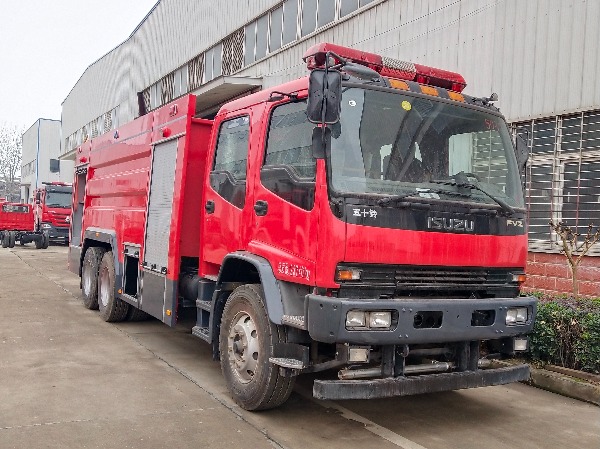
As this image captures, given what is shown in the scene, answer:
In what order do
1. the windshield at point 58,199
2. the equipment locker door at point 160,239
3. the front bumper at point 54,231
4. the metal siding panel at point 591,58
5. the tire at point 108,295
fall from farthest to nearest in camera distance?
1. the windshield at point 58,199
2. the front bumper at point 54,231
3. the tire at point 108,295
4. the metal siding panel at point 591,58
5. the equipment locker door at point 160,239

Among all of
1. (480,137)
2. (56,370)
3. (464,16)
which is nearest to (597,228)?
(480,137)

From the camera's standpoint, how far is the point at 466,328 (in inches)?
170

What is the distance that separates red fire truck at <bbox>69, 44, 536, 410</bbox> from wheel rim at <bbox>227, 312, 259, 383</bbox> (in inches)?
0.6

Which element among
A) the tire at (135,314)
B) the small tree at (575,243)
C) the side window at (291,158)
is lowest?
the tire at (135,314)

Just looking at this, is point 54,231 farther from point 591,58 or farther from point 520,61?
point 591,58

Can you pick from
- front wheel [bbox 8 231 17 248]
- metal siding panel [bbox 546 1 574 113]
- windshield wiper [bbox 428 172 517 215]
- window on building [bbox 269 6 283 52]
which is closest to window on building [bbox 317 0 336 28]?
window on building [bbox 269 6 283 52]

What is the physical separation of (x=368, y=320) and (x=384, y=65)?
7.05 ft

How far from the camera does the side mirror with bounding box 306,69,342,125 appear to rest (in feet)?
13.1

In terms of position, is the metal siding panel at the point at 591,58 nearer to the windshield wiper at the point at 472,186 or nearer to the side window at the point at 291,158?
the windshield wiper at the point at 472,186

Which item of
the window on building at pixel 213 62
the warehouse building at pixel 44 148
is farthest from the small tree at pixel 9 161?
the window on building at pixel 213 62

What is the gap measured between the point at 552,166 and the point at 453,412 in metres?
4.33

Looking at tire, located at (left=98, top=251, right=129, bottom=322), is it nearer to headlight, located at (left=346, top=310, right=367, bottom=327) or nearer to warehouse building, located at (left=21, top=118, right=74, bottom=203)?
headlight, located at (left=346, top=310, right=367, bottom=327)

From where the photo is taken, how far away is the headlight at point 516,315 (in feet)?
15.1

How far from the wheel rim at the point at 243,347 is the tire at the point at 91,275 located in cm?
453
